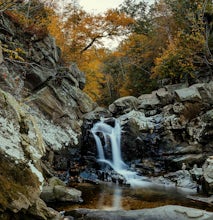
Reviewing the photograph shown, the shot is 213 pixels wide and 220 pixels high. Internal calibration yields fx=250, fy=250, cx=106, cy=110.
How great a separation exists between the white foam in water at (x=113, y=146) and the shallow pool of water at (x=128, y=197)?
209 cm

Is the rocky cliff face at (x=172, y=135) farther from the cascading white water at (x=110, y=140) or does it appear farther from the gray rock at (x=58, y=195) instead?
the gray rock at (x=58, y=195)

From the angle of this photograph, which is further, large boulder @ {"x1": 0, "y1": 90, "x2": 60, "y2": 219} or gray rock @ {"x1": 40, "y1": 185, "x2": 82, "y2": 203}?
gray rock @ {"x1": 40, "y1": 185, "x2": 82, "y2": 203}

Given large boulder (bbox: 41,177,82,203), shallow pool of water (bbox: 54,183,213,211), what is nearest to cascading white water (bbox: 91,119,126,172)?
shallow pool of water (bbox: 54,183,213,211)

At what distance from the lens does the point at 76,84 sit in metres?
17.6

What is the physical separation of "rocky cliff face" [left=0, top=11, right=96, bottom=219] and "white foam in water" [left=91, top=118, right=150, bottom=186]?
4.02 feet

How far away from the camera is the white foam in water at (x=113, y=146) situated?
41.0 feet

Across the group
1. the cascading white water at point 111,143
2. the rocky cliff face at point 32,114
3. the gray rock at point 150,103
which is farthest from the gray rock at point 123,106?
the cascading white water at point 111,143

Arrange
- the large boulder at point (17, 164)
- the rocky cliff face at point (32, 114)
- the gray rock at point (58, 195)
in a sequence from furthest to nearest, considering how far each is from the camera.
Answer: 1. the gray rock at point (58, 195)
2. the rocky cliff face at point (32, 114)
3. the large boulder at point (17, 164)

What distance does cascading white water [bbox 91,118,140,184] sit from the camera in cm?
1325

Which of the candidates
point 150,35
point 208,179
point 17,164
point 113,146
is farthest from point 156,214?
point 150,35

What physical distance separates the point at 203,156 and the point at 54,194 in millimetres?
8251

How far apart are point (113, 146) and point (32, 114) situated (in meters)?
4.89

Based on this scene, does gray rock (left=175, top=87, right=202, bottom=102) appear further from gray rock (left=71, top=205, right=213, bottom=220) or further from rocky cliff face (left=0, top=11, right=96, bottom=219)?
gray rock (left=71, top=205, right=213, bottom=220)

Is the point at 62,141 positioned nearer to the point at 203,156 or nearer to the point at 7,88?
the point at 7,88
